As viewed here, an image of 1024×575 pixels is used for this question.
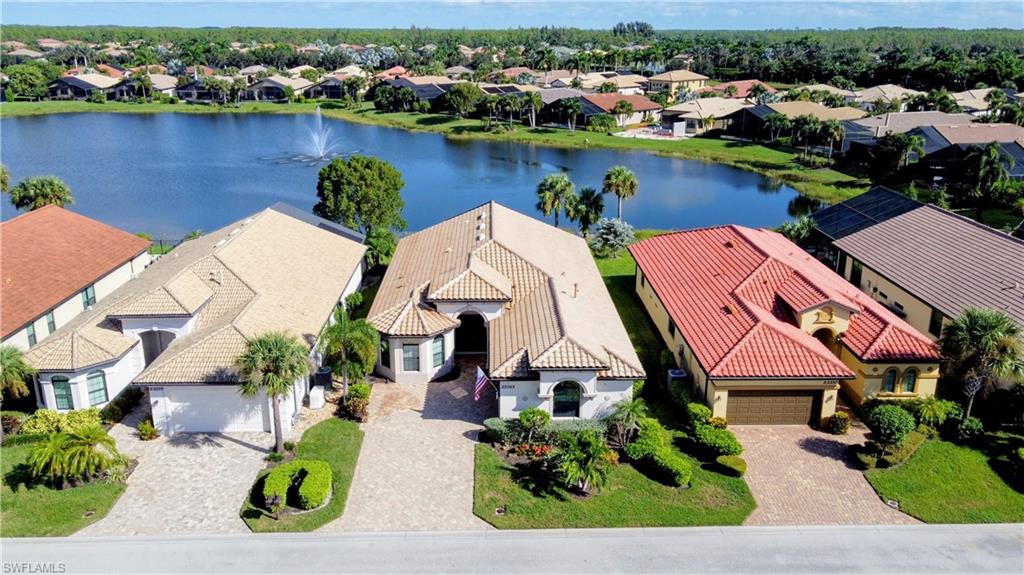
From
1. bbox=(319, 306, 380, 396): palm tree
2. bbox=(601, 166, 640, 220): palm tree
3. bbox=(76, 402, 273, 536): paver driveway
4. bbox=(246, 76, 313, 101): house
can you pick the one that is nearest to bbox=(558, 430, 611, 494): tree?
bbox=(319, 306, 380, 396): palm tree

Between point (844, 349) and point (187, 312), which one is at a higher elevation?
point (187, 312)

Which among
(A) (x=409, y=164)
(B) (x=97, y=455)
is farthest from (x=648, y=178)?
(B) (x=97, y=455)

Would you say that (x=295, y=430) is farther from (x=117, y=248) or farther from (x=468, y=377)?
(x=117, y=248)

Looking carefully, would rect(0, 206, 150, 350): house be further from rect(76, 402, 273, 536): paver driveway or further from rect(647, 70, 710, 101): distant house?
rect(647, 70, 710, 101): distant house

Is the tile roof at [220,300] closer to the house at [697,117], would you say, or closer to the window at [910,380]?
the window at [910,380]

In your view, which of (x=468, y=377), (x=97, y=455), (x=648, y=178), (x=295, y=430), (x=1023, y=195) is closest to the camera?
(x=97, y=455)

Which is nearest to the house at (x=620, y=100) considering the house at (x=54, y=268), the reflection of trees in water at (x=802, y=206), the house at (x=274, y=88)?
the reflection of trees in water at (x=802, y=206)
